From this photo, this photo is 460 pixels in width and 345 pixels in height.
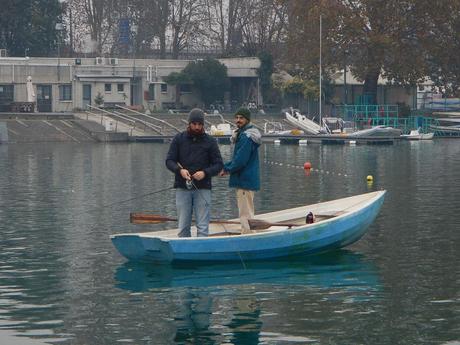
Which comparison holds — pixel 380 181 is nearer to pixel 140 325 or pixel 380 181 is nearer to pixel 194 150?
pixel 194 150

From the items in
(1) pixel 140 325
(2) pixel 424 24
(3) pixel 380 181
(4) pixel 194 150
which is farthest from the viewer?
(2) pixel 424 24

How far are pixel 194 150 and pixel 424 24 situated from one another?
6929cm

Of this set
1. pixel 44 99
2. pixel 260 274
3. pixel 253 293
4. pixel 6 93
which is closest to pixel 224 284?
pixel 253 293

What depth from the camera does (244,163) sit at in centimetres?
1992

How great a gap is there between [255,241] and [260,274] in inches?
30.6

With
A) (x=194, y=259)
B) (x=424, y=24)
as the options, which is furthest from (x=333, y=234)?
(x=424, y=24)

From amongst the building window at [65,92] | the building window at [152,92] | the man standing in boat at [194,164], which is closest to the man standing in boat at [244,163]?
the man standing in boat at [194,164]

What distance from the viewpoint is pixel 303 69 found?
294 feet

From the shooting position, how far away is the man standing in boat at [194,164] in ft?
62.6

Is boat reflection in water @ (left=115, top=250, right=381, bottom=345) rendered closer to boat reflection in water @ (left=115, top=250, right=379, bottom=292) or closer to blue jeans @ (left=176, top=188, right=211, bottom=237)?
boat reflection in water @ (left=115, top=250, right=379, bottom=292)

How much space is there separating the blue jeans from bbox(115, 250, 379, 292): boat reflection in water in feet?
2.15

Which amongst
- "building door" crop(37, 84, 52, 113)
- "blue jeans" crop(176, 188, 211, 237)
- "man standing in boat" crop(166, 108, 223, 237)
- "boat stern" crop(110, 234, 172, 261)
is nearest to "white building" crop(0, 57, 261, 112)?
"building door" crop(37, 84, 52, 113)

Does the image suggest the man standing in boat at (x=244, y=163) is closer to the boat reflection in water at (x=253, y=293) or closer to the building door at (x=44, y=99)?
the boat reflection in water at (x=253, y=293)

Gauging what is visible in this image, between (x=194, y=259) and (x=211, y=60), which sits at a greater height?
(x=211, y=60)
